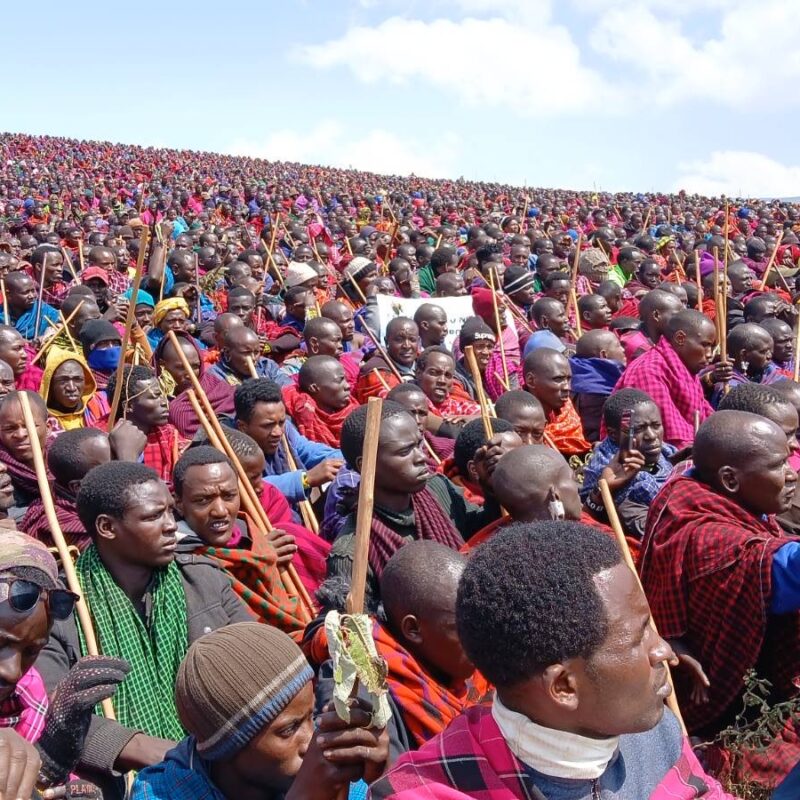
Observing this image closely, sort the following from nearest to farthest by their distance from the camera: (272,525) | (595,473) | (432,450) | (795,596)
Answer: (795,596) < (272,525) < (595,473) < (432,450)

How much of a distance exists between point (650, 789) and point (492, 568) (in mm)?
519

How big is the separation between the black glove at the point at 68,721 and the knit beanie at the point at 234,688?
0.23 meters

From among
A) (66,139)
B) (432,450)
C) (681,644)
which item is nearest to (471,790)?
(681,644)

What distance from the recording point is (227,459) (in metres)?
3.82

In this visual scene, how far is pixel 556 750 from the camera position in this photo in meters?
1.65

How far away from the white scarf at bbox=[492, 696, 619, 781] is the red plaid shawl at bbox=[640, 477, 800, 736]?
5.00 ft

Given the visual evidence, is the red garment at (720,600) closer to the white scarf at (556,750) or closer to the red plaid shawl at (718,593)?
the red plaid shawl at (718,593)

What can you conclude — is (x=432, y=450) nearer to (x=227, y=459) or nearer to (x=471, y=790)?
(x=227, y=459)

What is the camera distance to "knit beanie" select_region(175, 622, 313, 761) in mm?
2084

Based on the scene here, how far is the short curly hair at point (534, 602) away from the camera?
1.63m

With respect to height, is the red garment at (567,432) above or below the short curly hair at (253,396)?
below

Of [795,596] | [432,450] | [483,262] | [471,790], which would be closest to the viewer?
[471,790]

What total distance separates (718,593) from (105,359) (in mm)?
4885

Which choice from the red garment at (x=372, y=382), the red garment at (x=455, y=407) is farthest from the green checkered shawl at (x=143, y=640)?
the red garment at (x=372, y=382)
